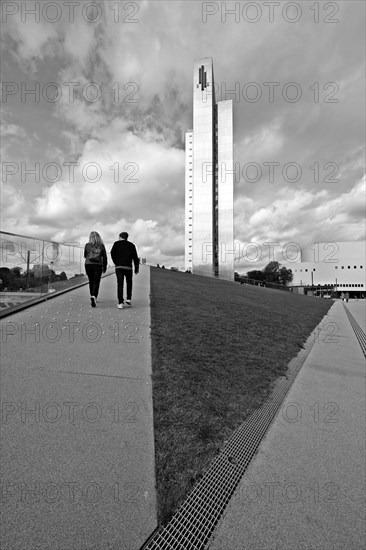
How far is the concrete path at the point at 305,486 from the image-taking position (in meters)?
1.96

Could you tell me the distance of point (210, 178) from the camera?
8806 centimetres

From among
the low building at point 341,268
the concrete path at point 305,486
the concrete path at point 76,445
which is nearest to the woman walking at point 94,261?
the concrete path at point 76,445

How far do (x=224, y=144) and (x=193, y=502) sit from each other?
9722 cm

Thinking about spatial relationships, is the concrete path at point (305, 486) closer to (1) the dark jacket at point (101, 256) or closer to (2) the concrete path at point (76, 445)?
(2) the concrete path at point (76, 445)

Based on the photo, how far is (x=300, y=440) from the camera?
123 inches

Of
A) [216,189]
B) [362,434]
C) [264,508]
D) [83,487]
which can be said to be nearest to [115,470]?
[83,487]

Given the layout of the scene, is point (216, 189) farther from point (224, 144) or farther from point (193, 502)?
point (193, 502)

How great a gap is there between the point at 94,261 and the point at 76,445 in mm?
5967

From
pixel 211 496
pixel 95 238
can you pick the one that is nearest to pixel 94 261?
pixel 95 238

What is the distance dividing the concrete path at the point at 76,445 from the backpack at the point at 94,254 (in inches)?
127

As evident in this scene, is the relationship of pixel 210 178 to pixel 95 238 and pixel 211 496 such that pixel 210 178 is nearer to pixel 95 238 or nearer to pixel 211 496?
pixel 95 238

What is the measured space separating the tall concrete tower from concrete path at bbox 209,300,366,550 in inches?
3161

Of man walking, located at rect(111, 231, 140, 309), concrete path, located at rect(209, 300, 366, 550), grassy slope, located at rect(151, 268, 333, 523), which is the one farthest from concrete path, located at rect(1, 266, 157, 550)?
man walking, located at rect(111, 231, 140, 309)

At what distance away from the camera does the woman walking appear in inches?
312
